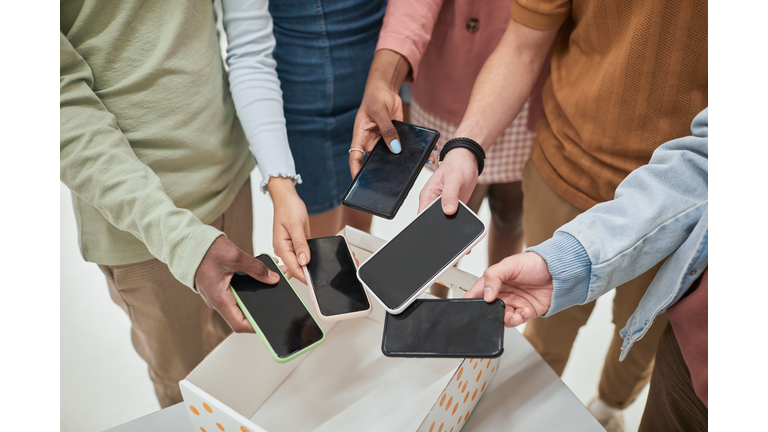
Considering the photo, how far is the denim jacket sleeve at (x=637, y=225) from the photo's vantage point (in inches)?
25.4

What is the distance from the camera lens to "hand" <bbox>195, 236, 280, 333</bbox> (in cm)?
73

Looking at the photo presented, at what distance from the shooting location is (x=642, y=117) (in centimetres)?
78

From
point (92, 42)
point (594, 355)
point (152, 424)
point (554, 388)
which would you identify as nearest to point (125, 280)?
point (152, 424)

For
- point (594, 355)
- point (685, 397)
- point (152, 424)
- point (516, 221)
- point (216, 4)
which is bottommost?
point (594, 355)

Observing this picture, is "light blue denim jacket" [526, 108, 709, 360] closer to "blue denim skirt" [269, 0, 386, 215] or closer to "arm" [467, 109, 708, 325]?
"arm" [467, 109, 708, 325]

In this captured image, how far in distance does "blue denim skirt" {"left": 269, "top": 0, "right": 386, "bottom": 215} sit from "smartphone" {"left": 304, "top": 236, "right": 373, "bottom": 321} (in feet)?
1.21

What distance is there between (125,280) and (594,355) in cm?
142

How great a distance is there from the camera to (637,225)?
2.13ft

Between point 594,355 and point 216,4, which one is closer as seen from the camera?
point 216,4

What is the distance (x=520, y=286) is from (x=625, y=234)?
177 millimetres

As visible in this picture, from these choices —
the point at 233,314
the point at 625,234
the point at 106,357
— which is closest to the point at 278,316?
the point at 233,314

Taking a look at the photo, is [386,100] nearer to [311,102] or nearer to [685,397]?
[311,102]

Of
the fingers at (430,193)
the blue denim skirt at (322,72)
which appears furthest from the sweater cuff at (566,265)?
the blue denim skirt at (322,72)

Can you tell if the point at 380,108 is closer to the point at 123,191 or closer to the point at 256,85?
the point at 256,85
